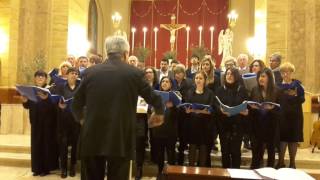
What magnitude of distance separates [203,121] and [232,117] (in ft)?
1.41

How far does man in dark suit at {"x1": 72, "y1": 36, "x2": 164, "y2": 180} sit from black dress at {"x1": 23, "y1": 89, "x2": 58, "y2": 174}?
3.21 meters

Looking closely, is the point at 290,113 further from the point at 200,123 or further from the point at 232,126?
the point at 200,123

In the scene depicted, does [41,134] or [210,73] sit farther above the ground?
[210,73]

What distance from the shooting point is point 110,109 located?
382cm

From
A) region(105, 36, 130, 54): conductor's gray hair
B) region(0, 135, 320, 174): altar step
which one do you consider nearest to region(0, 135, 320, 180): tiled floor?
region(0, 135, 320, 174): altar step

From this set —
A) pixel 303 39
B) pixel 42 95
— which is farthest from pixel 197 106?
pixel 303 39

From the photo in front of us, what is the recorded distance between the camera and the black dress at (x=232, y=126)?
249 inches

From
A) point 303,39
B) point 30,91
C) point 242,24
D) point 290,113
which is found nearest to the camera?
point 30,91

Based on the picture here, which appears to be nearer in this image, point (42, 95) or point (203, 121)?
point (203, 121)

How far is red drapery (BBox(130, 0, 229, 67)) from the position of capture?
60.0 feet

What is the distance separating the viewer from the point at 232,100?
6332 millimetres

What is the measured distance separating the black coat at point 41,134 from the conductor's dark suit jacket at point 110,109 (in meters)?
3.28

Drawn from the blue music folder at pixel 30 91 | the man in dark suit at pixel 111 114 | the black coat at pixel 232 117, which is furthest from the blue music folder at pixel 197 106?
the man in dark suit at pixel 111 114

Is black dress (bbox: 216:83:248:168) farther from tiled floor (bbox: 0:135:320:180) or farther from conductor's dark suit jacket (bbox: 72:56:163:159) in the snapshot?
conductor's dark suit jacket (bbox: 72:56:163:159)
